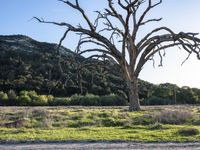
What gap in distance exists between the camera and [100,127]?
22.5 meters

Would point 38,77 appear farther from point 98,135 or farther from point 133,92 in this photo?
point 98,135

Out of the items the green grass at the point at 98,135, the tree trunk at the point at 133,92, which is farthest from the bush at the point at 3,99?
the green grass at the point at 98,135

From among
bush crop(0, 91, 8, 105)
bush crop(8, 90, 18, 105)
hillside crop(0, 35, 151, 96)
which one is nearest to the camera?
bush crop(8, 90, 18, 105)

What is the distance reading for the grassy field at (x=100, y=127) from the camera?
17.7m

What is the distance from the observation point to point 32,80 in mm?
66500

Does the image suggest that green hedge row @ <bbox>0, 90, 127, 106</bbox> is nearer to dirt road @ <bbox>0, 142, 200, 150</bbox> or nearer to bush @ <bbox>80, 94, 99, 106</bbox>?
bush @ <bbox>80, 94, 99, 106</bbox>

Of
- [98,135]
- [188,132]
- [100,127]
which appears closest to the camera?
[98,135]

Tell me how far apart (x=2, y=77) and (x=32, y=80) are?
Answer: 4.06m

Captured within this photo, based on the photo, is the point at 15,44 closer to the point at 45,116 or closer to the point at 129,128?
the point at 45,116

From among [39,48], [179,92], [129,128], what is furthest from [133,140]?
[39,48]

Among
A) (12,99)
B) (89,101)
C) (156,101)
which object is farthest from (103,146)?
(156,101)

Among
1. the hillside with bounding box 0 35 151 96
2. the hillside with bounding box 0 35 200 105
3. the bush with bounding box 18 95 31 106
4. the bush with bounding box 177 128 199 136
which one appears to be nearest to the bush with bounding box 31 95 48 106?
the bush with bounding box 18 95 31 106

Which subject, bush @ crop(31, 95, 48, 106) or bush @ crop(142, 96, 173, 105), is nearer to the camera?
bush @ crop(31, 95, 48, 106)

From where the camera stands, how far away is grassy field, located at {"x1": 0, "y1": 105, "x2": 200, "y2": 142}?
58.2 ft
